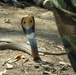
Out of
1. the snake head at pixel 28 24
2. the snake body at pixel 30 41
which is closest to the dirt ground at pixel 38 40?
the snake body at pixel 30 41

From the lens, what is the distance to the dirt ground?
358 centimetres

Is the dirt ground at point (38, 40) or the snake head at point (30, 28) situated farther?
the snake head at point (30, 28)

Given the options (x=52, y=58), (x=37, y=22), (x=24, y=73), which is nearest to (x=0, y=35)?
(x=37, y=22)

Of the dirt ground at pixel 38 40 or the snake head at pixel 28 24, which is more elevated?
the snake head at pixel 28 24

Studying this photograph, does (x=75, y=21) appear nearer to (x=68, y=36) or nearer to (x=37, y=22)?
(x=68, y=36)

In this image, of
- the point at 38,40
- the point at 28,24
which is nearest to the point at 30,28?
the point at 28,24

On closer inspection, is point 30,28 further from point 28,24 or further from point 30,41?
point 30,41

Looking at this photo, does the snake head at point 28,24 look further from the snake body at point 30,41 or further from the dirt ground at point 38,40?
the dirt ground at point 38,40

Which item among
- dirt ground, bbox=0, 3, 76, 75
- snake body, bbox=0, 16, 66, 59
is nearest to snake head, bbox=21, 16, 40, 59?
snake body, bbox=0, 16, 66, 59

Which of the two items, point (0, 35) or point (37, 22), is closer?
point (0, 35)

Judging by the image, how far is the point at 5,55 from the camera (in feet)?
13.3

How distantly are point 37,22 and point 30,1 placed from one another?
4.99 ft

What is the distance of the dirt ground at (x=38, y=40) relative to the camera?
11.8ft

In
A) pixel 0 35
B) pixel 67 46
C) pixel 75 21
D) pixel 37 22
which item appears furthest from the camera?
pixel 37 22
